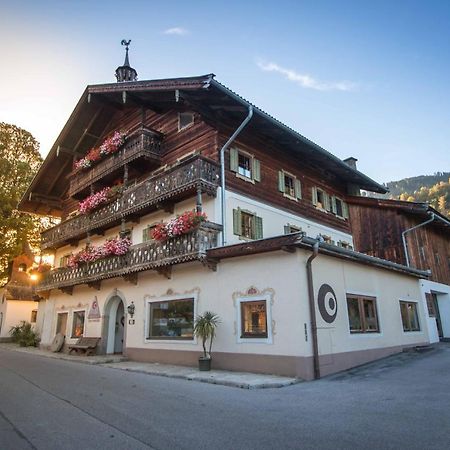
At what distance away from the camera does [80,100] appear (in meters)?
20.3

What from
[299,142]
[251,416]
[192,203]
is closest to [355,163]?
[299,142]

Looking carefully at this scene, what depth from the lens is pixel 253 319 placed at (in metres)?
12.2

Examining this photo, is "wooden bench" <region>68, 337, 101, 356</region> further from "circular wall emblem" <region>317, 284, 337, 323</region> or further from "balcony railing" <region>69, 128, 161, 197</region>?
"circular wall emblem" <region>317, 284, 337, 323</region>

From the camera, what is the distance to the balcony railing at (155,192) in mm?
14273

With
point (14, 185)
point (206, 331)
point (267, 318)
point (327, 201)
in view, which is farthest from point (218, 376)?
point (14, 185)

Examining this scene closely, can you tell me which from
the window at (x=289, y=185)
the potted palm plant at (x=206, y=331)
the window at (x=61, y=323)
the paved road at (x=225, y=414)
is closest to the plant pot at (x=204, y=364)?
the potted palm plant at (x=206, y=331)

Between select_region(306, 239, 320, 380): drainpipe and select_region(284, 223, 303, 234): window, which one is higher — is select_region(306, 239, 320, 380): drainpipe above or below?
below

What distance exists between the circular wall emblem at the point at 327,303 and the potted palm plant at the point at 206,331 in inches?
139

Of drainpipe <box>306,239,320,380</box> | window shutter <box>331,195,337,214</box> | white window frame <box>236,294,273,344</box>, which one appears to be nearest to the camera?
drainpipe <box>306,239,320,380</box>

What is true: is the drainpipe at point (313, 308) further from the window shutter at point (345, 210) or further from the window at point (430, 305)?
the window shutter at point (345, 210)

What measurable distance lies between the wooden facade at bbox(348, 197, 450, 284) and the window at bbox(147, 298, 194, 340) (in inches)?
482

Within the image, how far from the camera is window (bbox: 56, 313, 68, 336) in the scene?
22.5 meters

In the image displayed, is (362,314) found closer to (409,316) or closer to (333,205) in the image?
(409,316)

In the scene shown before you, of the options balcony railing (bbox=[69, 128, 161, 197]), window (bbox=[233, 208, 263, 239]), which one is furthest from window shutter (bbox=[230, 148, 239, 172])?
balcony railing (bbox=[69, 128, 161, 197])
